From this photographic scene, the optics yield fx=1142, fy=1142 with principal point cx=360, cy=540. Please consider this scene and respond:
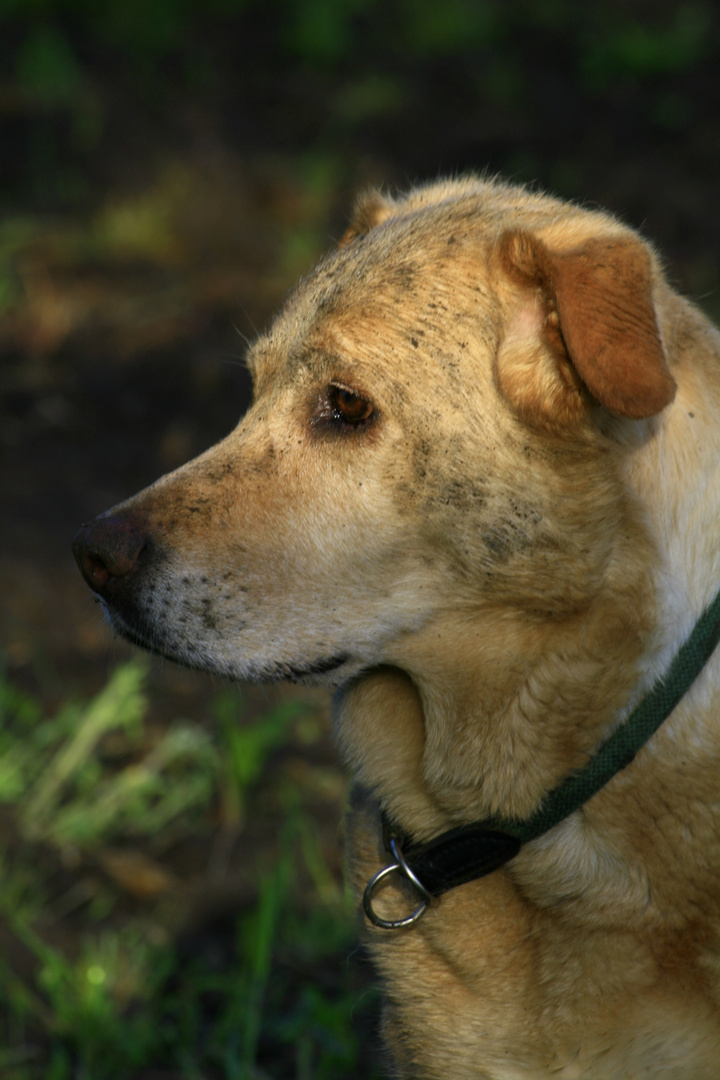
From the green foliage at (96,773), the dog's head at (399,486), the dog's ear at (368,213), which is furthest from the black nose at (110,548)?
the green foliage at (96,773)

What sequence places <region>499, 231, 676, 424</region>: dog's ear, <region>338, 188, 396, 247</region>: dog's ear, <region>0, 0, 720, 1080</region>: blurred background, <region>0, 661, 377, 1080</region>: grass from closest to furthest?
1. <region>499, 231, 676, 424</region>: dog's ear
2. <region>338, 188, 396, 247</region>: dog's ear
3. <region>0, 661, 377, 1080</region>: grass
4. <region>0, 0, 720, 1080</region>: blurred background

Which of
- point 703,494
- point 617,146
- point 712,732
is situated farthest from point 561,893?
point 617,146

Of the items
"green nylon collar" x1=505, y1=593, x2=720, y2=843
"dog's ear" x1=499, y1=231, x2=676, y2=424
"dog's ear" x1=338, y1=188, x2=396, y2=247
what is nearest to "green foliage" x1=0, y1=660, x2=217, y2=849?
"dog's ear" x1=338, y1=188, x2=396, y2=247

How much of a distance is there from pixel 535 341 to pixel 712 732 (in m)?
0.79

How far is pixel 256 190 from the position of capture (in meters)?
7.11

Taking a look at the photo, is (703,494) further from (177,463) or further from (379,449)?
(177,463)

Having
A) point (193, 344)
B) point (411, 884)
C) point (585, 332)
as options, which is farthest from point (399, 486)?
point (193, 344)

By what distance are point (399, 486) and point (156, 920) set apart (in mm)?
1753

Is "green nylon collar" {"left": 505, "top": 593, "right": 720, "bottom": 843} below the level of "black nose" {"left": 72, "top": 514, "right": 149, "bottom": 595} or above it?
below

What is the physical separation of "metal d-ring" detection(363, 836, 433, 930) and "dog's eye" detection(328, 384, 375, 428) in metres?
0.86

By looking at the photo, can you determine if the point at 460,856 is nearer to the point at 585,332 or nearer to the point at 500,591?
the point at 500,591

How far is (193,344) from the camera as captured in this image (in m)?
5.91

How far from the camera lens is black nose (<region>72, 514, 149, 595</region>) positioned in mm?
2201

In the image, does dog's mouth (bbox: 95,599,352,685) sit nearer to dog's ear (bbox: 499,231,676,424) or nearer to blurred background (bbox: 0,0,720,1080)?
dog's ear (bbox: 499,231,676,424)
